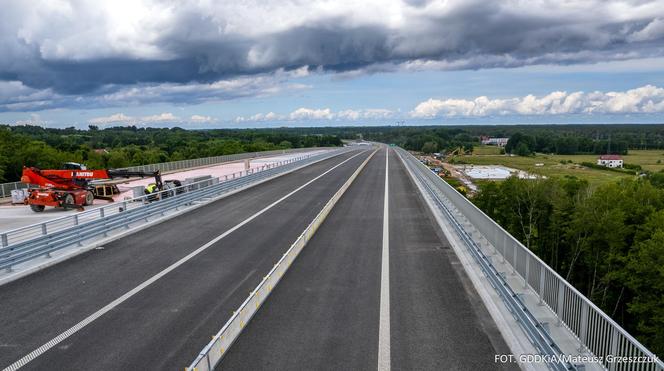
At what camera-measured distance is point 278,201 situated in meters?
26.0

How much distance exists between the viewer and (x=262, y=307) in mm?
9875

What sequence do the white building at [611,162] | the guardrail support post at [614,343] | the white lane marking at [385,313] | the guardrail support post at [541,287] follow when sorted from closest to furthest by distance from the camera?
1. the guardrail support post at [614,343]
2. the white lane marking at [385,313]
3. the guardrail support post at [541,287]
4. the white building at [611,162]

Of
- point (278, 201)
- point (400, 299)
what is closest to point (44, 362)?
point (400, 299)

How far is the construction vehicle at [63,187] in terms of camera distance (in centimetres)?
2441

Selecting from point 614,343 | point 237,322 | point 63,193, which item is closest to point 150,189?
point 63,193

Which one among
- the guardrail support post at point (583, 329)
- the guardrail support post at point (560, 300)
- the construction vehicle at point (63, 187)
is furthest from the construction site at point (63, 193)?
the guardrail support post at point (583, 329)

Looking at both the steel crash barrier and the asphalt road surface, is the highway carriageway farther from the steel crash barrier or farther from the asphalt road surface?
the steel crash barrier

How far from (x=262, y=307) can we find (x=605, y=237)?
32862mm

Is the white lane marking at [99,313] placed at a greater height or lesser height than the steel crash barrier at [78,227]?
lesser

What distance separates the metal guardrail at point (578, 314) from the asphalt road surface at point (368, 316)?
1.07 metres

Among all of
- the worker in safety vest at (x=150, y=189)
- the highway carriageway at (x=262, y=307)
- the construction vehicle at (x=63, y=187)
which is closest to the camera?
the highway carriageway at (x=262, y=307)

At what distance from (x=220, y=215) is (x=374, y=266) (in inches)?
419

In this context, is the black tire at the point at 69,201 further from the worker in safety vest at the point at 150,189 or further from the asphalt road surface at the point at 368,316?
the asphalt road surface at the point at 368,316

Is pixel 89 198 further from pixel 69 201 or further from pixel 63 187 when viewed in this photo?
pixel 69 201
